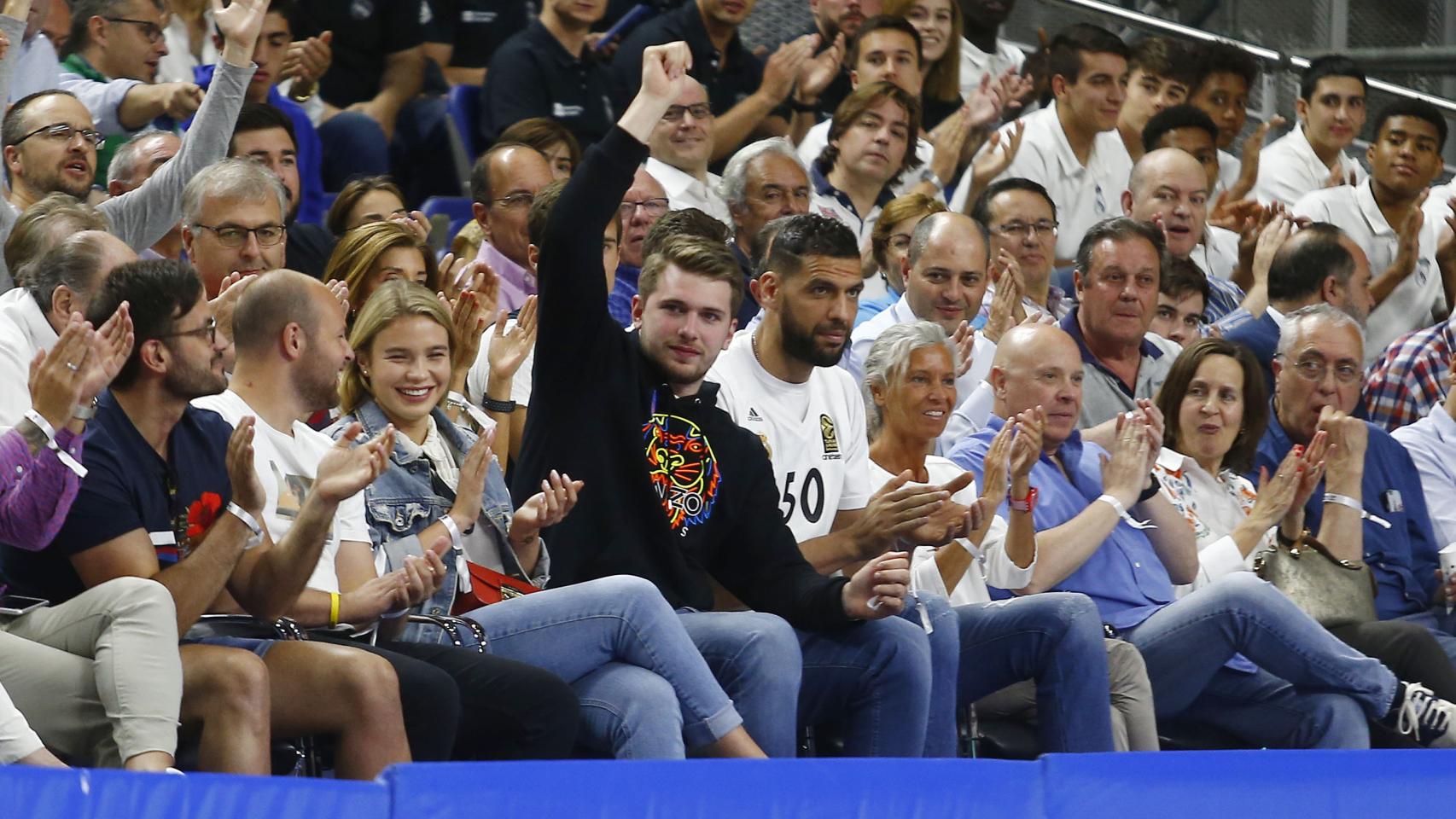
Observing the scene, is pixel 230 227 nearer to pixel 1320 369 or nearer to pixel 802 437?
pixel 802 437

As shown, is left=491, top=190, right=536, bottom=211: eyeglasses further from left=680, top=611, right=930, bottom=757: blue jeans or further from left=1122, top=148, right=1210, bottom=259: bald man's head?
left=1122, top=148, right=1210, bottom=259: bald man's head

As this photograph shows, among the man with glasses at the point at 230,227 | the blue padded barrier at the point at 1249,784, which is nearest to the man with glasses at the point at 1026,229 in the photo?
the man with glasses at the point at 230,227

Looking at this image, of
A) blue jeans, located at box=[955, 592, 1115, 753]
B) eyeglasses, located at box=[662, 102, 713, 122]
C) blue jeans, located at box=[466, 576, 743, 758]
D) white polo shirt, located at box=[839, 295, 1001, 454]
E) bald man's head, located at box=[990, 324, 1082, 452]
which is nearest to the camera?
blue jeans, located at box=[466, 576, 743, 758]

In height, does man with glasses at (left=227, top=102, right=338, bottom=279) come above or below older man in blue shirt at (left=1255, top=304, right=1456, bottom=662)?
above

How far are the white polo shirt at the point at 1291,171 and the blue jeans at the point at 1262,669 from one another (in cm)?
425

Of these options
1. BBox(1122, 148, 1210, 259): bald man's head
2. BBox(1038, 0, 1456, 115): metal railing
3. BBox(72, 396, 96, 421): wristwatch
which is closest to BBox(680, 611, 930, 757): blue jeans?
BBox(72, 396, 96, 421): wristwatch

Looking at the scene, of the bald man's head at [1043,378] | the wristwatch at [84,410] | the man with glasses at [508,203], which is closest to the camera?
the wristwatch at [84,410]

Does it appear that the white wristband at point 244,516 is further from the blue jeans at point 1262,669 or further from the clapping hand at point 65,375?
the blue jeans at point 1262,669

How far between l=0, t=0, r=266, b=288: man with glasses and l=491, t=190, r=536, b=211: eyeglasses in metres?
0.92

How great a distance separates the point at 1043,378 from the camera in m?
5.68

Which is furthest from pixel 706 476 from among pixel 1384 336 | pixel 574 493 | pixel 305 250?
pixel 1384 336

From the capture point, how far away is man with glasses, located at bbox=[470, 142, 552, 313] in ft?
21.3

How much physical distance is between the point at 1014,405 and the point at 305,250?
88.6 inches

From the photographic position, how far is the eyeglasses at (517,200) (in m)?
6.49
